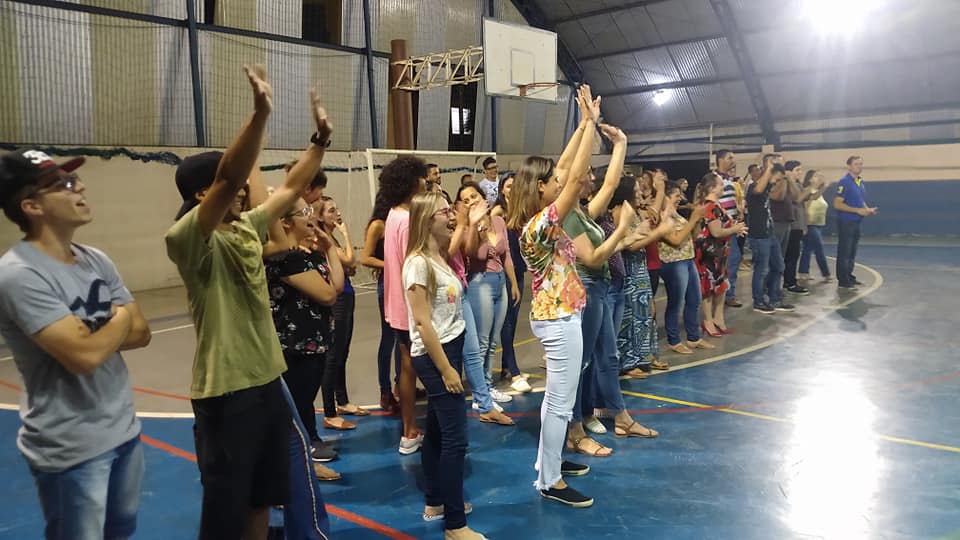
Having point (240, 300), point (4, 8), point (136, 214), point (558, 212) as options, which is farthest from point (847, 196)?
point (4, 8)

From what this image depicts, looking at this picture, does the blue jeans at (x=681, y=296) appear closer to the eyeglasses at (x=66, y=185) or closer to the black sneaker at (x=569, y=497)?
the black sneaker at (x=569, y=497)

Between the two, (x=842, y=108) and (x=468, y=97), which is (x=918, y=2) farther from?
(x=468, y=97)

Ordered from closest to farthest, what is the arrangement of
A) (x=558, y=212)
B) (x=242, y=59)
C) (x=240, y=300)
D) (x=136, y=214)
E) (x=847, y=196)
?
(x=240, y=300) < (x=558, y=212) < (x=847, y=196) < (x=136, y=214) < (x=242, y=59)

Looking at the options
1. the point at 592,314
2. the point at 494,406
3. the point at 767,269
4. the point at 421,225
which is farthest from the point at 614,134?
the point at 767,269

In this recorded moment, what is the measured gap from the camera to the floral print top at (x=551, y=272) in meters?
3.40

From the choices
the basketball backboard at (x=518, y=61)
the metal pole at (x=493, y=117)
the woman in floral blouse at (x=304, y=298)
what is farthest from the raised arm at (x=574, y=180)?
the metal pole at (x=493, y=117)

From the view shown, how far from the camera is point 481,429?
4777mm

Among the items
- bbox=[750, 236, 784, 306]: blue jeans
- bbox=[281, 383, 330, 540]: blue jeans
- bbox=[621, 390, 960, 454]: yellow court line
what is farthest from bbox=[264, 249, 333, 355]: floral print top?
bbox=[750, 236, 784, 306]: blue jeans

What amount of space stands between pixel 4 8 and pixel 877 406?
472 inches

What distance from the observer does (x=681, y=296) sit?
21.9 feet

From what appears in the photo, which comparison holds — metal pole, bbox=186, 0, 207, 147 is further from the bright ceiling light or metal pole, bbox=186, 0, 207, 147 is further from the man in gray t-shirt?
the bright ceiling light

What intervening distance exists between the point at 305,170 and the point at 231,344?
59 centimetres

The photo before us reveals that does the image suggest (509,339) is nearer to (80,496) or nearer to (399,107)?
(80,496)

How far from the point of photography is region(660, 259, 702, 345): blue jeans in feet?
21.7
